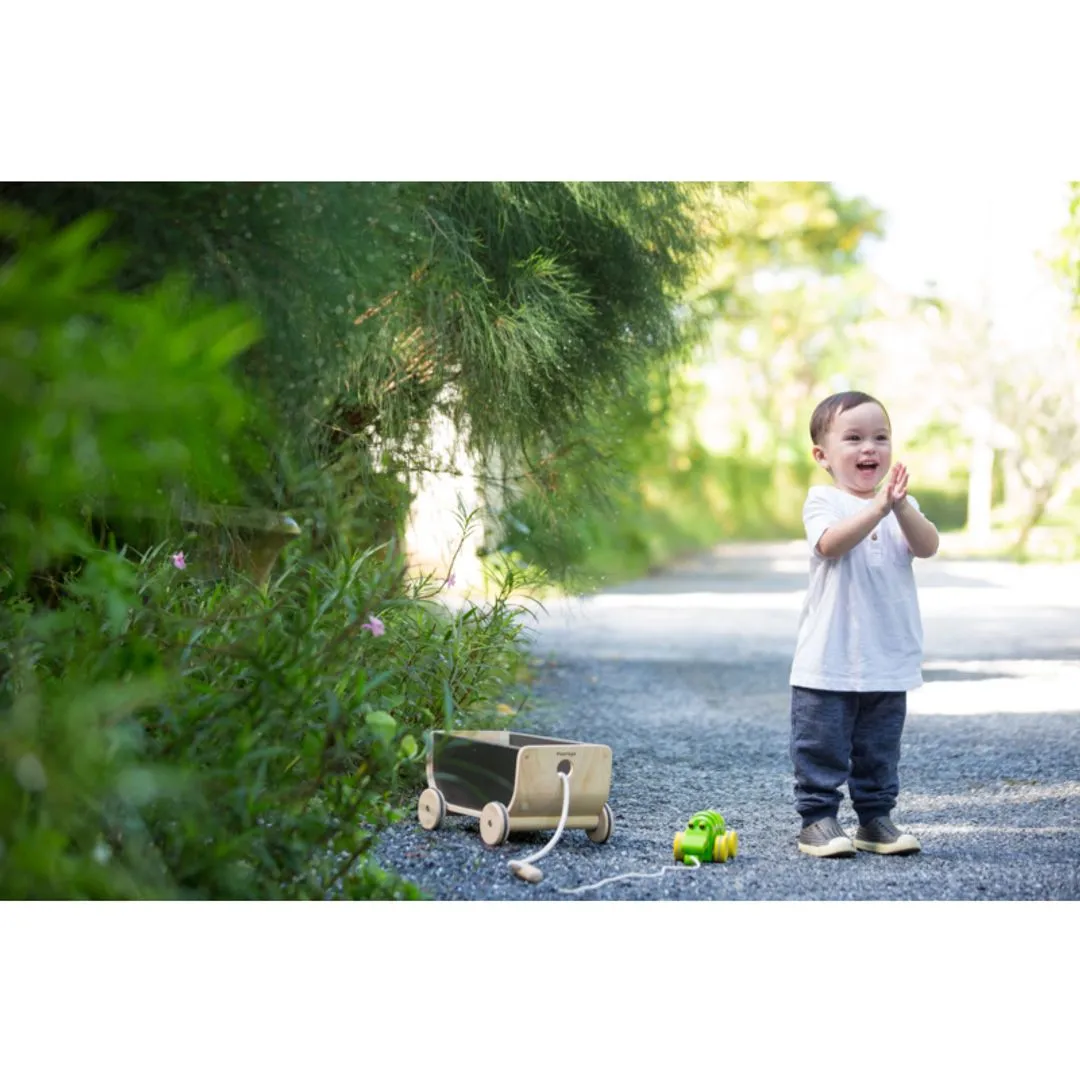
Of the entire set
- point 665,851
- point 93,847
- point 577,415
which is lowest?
point 665,851

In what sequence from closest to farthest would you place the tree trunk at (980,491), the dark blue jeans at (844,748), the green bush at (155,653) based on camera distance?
the green bush at (155,653) < the dark blue jeans at (844,748) < the tree trunk at (980,491)

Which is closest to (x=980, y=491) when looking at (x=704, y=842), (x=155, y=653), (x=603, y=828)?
(x=603, y=828)

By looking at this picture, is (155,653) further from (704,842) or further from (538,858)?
(704,842)

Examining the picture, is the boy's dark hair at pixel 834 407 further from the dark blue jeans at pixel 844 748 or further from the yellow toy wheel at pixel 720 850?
the yellow toy wheel at pixel 720 850

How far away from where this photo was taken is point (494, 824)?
306 centimetres

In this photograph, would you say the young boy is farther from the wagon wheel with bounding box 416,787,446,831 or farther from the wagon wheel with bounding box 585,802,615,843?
the wagon wheel with bounding box 416,787,446,831

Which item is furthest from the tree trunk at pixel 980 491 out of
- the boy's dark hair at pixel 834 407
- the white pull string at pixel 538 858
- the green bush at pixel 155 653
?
the green bush at pixel 155 653

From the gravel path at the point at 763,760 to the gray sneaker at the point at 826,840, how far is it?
0.04 meters

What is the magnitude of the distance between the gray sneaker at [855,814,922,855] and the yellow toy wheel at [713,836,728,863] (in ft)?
1.16

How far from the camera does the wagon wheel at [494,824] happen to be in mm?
3037
